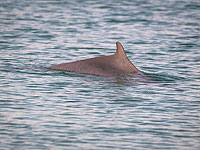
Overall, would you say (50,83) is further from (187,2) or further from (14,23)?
(187,2)

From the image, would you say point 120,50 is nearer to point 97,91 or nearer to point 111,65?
point 111,65

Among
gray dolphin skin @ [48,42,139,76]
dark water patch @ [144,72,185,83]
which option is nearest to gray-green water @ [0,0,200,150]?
dark water patch @ [144,72,185,83]

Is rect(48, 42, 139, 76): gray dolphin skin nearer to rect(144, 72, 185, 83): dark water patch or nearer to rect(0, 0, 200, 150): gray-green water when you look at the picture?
rect(0, 0, 200, 150): gray-green water

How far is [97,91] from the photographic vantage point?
13875mm

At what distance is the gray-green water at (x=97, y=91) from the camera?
10528 mm

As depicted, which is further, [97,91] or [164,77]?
[164,77]

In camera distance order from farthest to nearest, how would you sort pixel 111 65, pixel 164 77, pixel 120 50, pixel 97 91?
pixel 164 77, pixel 111 65, pixel 120 50, pixel 97 91

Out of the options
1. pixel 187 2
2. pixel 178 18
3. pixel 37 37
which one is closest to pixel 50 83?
pixel 37 37

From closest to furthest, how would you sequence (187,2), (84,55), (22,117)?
(22,117)
(84,55)
(187,2)

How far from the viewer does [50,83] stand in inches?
586

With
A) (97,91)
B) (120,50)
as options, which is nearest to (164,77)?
(120,50)

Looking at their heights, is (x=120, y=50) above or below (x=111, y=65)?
above

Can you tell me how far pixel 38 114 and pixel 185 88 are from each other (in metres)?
Result: 4.58

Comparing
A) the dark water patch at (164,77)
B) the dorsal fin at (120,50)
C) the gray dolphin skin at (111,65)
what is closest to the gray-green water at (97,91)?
the dark water patch at (164,77)
